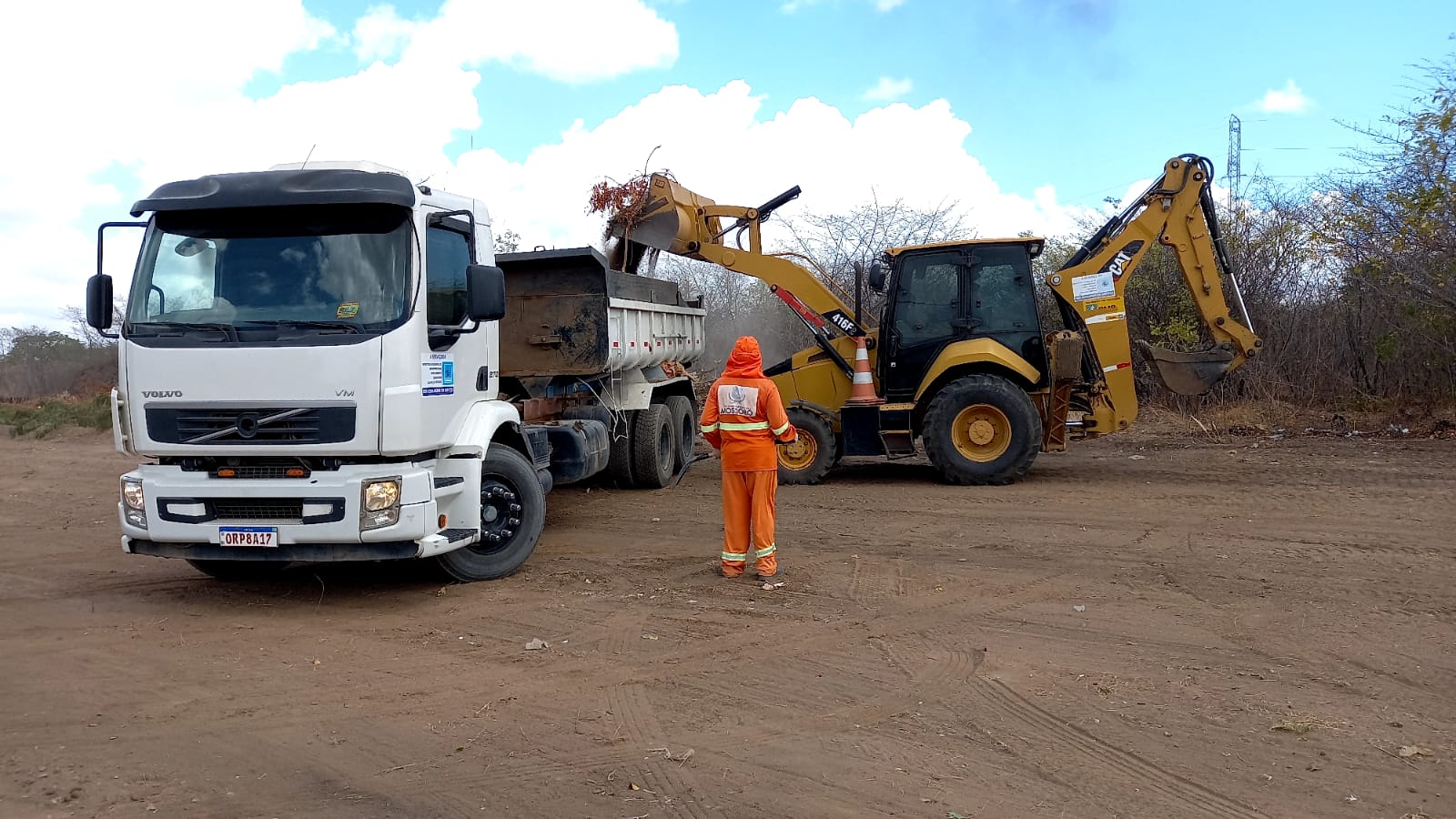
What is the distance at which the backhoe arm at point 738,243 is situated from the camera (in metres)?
11.4

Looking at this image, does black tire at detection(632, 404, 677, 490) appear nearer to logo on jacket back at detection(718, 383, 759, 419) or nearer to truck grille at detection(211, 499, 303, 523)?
logo on jacket back at detection(718, 383, 759, 419)

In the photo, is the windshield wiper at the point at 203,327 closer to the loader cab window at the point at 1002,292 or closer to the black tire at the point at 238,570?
the black tire at the point at 238,570

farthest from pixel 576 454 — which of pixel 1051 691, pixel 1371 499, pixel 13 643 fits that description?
pixel 1371 499

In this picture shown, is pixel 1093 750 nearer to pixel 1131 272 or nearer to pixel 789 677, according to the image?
pixel 789 677

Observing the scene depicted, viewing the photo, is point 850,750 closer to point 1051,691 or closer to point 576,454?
point 1051,691

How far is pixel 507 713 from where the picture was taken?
4707 millimetres

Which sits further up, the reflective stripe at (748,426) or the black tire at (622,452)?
the reflective stripe at (748,426)

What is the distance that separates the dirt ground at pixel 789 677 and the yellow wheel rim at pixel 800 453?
239cm

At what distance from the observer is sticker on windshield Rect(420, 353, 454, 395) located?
629 centimetres

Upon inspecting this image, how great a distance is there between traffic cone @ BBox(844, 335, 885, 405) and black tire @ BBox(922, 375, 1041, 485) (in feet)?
2.13

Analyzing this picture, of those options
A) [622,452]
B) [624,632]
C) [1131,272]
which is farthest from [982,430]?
[624,632]

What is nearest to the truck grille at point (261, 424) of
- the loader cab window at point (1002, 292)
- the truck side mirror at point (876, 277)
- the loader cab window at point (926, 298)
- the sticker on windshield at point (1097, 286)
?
the truck side mirror at point (876, 277)

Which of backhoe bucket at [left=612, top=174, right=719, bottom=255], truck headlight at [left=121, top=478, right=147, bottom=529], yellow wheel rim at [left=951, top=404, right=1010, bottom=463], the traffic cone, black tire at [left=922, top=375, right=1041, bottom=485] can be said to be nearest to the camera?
truck headlight at [left=121, top=478, right=147, bottom=529]

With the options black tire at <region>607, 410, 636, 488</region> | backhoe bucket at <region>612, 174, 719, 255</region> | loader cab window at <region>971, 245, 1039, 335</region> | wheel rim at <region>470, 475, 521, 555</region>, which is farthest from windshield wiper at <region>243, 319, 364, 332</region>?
loader cab window at <region>971, 245, 1039, 335</region>
